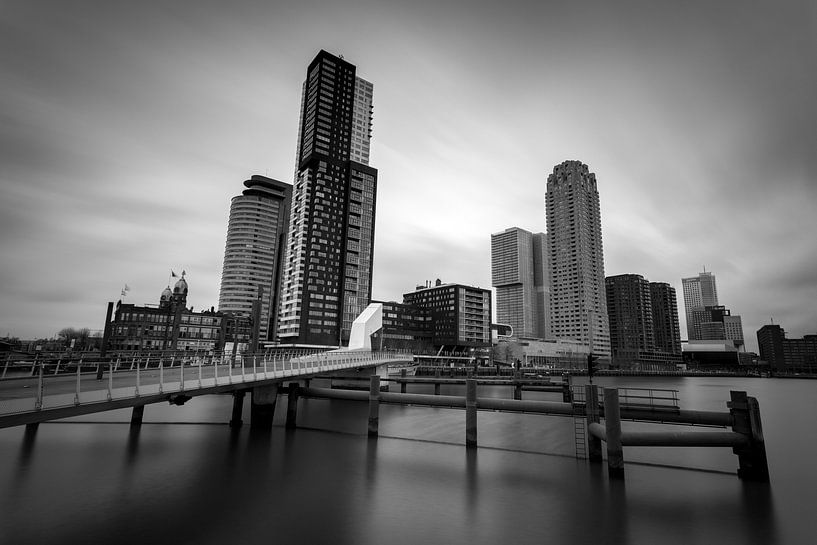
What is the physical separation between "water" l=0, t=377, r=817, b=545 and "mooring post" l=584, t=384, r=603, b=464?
1180 mm

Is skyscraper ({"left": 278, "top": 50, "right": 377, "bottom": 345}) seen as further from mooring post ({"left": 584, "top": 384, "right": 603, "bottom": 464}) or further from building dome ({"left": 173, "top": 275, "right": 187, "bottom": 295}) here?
mooring post ({"left": 584, "top": 384, "right": 603, "bottom": 464})

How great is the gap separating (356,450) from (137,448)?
49.4 ft

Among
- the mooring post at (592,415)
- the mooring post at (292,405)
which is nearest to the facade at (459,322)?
the mooring post at (292,405)

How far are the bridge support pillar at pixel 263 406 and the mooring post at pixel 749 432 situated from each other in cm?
3273

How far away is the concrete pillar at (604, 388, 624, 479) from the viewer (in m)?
21.1

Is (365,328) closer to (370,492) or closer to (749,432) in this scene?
(370,492)

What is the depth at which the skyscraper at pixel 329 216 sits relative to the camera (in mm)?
154500

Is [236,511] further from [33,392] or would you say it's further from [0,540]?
[33,392]

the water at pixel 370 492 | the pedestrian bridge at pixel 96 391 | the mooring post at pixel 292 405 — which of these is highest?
the pedestrian bridge at pixel 96 391

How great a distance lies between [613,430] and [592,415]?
4098 mm

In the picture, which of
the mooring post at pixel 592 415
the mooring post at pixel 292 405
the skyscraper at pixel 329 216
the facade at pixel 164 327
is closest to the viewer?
the mooring post at pixel 592 415

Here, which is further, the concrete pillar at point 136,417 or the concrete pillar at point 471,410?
the concrete pillar at point 136,417

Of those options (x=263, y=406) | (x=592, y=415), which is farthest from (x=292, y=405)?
(x=592, y=415)

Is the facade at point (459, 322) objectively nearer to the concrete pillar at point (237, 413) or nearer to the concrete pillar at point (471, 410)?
the concrete pillar at point (237, 413)
